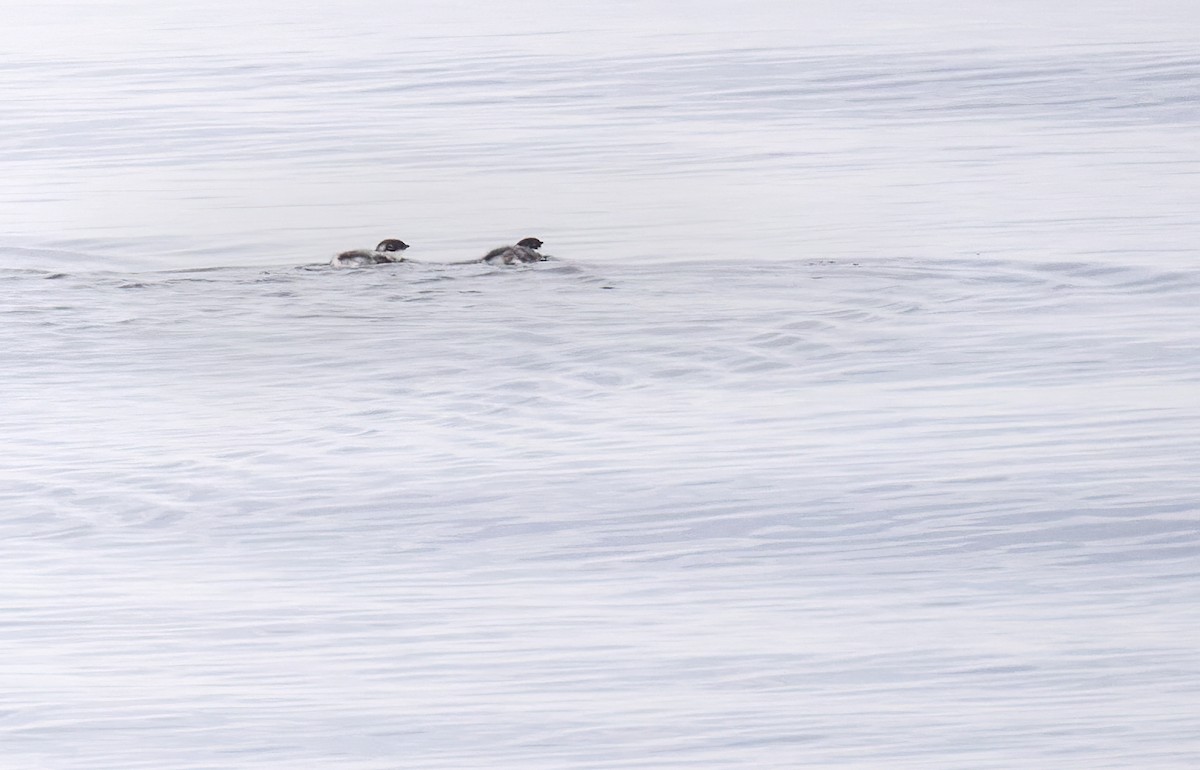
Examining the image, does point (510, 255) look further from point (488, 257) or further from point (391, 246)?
point (391, 246)

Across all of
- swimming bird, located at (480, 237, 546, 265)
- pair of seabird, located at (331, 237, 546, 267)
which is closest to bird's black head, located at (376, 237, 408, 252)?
pair of seabird, located at (331, 237, 546, 267)

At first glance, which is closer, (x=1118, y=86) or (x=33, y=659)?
(x=33, y=659)

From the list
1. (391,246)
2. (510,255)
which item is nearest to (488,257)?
(510,255)

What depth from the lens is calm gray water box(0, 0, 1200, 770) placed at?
5207 millimetres

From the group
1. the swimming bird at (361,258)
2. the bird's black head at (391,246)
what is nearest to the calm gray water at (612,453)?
the swimming bird at (361,258)

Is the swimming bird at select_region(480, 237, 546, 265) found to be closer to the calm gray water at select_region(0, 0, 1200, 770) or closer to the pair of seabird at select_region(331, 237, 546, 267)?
the pair of seabird at select_region(331, 237, 546, 267)

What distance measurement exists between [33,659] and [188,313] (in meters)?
5.58

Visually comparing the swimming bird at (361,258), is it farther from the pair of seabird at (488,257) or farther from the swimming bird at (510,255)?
the swimming bird at (510,255)

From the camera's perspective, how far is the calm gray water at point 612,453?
5207mm

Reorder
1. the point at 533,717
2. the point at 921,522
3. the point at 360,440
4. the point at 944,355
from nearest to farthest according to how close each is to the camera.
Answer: the point at 533,717 < the point at 921,522 < the point at 360,440 < the point at 944,355

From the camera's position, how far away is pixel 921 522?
21.9 feet

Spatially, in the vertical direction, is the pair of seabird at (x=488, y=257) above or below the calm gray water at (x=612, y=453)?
above

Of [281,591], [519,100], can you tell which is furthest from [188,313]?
[519,100]

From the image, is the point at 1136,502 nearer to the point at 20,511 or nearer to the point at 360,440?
the point at 360,440
